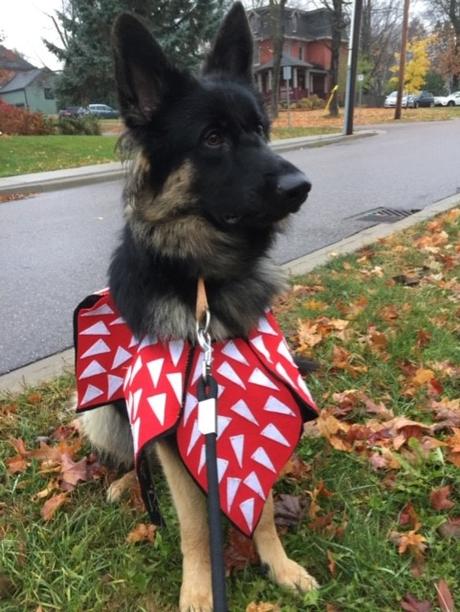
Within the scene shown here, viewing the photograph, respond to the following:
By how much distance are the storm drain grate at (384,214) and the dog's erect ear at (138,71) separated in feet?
18.2

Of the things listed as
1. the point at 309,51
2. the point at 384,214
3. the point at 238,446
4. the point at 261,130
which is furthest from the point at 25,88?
the point at 238,446

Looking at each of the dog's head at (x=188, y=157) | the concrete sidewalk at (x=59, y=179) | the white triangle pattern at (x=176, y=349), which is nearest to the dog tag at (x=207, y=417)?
the white triangle pattern at (x=176, y=349)

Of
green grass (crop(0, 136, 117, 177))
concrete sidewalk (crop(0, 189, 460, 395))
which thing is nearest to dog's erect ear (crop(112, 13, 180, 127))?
concrete sidewalk (crop(0, 189, 460, 395))

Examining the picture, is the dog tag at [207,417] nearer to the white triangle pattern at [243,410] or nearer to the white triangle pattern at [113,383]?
the white triangle pattern at [243,410]

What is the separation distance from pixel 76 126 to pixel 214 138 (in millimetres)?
23072

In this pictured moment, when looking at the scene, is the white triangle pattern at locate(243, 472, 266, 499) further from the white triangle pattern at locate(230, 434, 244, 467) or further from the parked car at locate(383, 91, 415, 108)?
the parked car at locate(383, 91, 415, 108)

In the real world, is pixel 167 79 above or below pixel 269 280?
above

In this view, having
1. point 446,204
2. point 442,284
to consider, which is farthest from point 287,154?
point 442,284

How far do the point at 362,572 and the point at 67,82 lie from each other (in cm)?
3009

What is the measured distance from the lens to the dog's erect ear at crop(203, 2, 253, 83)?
2.60m

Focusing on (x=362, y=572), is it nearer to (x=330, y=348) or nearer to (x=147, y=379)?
(x=147, y=379)

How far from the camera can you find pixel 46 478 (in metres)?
2.75

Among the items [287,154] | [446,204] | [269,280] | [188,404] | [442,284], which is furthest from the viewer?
[287,154]

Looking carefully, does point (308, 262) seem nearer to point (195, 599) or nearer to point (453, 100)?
point (195, 599)
